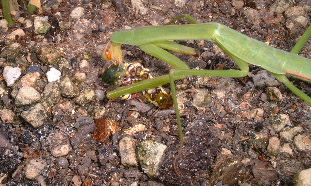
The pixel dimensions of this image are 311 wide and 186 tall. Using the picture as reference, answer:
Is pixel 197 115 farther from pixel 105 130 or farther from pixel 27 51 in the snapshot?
pixel 27 51

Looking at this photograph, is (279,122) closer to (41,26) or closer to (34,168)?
(34,168)

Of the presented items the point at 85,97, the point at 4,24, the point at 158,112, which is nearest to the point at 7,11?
the point at 4,24

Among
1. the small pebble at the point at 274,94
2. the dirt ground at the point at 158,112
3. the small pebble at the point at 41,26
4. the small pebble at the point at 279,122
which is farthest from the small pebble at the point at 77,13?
the small pebble at the point at 279,122

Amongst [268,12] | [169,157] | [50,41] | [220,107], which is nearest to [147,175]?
[169,157]

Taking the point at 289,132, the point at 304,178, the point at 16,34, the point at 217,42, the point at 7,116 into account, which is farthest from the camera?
the point at 16,34

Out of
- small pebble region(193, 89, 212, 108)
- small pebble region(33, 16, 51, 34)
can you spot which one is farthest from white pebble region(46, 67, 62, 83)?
small pebble region(193, 89, 212, 108)

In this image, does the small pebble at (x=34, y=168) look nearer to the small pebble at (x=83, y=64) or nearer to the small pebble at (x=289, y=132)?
the small pebble at (x=83, y=64)

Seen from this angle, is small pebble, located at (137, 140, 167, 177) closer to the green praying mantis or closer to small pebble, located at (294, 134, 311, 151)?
the green praying mantis
